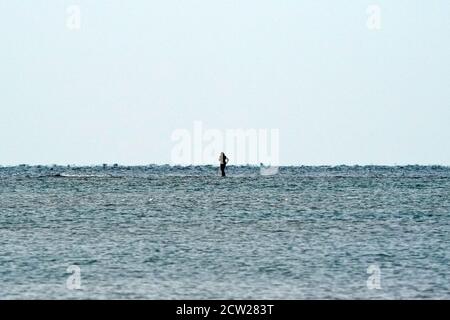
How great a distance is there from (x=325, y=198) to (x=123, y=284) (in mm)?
44500

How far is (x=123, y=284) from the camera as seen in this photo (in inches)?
1086

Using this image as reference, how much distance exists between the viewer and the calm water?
2692cm

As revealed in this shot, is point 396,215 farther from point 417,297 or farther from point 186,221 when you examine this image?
point 417,297

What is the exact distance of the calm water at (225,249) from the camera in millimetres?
26922

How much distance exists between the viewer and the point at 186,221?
1961 inches

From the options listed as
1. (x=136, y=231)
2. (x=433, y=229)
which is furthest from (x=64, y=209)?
(x=433, y=229)

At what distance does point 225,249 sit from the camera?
36.2 meters

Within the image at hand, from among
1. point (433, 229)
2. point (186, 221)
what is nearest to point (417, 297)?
point (433, 229)

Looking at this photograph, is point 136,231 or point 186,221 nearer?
point 136,231
